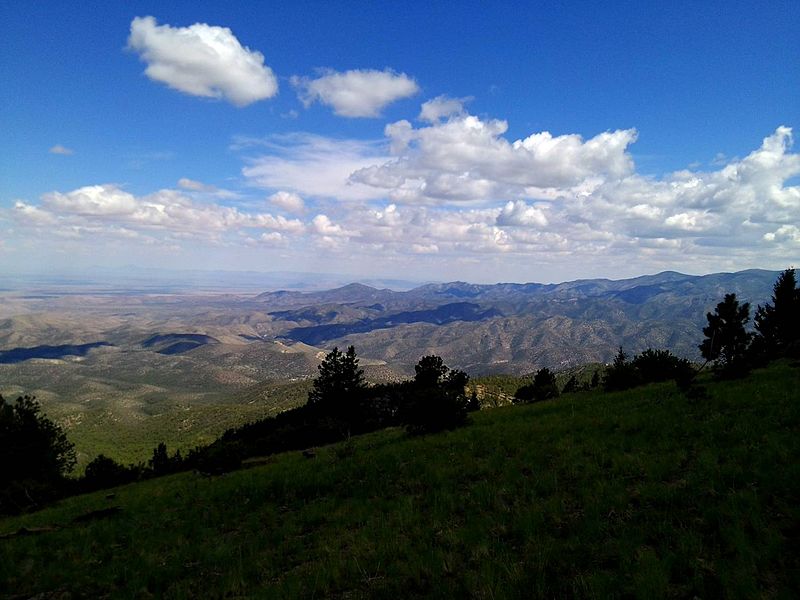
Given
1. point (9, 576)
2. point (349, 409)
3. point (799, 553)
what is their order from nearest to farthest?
point (799, 553)
point (9, 576)
point (349, 409)

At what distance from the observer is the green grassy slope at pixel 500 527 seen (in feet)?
22.7

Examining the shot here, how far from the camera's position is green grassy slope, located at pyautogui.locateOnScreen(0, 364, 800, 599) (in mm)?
6914

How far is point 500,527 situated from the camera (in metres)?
9.24

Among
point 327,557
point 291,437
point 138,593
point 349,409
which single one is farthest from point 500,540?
point 349,409

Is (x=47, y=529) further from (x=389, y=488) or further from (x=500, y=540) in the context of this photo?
(x=500, y=540)

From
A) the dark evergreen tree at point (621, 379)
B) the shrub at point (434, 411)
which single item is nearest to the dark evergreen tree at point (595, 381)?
the dark evergreen tree at point (621, 379)

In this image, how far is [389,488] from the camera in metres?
14.3

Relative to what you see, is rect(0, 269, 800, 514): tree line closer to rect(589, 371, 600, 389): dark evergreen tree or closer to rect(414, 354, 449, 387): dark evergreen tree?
rect(414, 354, 449, 387): dark evergreen tree

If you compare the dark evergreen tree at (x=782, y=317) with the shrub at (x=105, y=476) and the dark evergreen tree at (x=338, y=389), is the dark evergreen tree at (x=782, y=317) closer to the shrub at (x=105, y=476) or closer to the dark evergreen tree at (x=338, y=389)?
the dark evergreen tree at (x=338, y=389)

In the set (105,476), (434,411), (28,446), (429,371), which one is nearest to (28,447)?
(28,446)

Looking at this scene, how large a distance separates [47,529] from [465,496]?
16.1 metres

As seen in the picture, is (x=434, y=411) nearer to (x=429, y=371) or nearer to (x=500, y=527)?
(x=500, y=527)

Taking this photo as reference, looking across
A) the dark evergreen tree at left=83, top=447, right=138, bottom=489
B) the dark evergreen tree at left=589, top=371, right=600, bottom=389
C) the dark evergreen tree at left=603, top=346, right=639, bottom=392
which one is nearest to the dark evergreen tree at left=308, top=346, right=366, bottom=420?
the dark evergreen tree at left=83, top=447, right=138, bottom=489

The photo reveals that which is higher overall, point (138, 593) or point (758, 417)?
point (758, 417)
